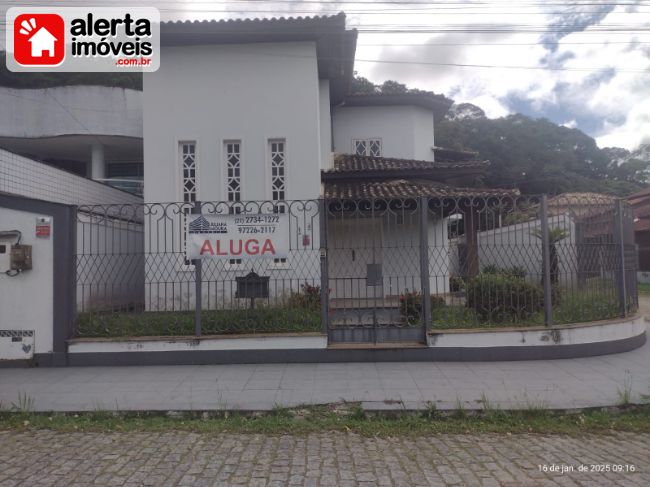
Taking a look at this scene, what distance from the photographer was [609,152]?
136 feet

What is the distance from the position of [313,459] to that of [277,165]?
765cm

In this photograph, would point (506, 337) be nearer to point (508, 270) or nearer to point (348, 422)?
point (508, 270)

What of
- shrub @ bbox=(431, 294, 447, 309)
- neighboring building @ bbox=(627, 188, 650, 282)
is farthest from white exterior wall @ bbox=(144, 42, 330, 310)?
neighboring building @ bbox=(627, 188, 650, 282)

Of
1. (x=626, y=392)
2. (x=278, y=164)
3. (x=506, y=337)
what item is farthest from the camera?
(x=278, y=164)

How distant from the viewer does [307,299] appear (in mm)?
6859

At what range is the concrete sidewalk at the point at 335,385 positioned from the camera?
15.8ft

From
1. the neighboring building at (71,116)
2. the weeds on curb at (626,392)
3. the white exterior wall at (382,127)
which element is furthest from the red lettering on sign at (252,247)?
the neighboring building at (71,116)

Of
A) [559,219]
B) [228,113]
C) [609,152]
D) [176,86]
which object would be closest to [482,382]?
[559,219]

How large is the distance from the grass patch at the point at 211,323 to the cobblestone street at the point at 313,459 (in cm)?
234

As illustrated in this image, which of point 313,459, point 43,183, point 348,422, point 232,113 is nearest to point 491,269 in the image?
point 348,422

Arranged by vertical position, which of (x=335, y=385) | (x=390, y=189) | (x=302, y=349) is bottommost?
(x=335, y=385)

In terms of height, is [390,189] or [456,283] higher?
[390,189]

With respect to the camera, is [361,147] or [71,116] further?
[71,116]

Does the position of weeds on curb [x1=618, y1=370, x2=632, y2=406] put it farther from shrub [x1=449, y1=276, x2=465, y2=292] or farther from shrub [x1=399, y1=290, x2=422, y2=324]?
shrub [x1=399, y1=290, x2=422, y2=324]
